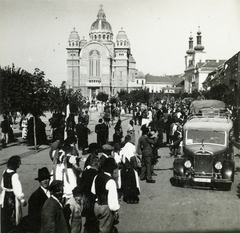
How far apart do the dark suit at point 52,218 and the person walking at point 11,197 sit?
1334 mm

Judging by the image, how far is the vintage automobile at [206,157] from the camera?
332 inches

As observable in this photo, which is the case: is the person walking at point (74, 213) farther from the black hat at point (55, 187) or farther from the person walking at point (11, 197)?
the person walking at point (11, 197)

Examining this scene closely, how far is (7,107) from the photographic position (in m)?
14.3

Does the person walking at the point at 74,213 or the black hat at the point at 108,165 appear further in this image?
the black hat at the point at 108,165

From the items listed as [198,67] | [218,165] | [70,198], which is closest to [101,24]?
[198,67]

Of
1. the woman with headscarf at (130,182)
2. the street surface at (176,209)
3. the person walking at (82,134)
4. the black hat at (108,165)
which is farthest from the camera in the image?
the person walking at (82,134)

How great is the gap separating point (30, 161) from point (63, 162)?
6.28 metres

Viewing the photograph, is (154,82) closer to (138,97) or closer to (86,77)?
(86,77)

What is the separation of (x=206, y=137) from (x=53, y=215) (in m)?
6.05

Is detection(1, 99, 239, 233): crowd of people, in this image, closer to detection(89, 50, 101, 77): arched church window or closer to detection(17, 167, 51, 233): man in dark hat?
detection(17, 167, 51, 233): man in dark hat

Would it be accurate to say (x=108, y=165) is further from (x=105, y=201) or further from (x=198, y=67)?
(x=198, y=67)

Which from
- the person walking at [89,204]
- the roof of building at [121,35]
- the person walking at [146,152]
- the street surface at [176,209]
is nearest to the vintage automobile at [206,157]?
the street surface at [176,209]

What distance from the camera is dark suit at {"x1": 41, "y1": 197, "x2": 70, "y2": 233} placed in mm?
4090

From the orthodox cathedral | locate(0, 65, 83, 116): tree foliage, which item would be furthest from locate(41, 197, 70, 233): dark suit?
the orthodox cathedral
